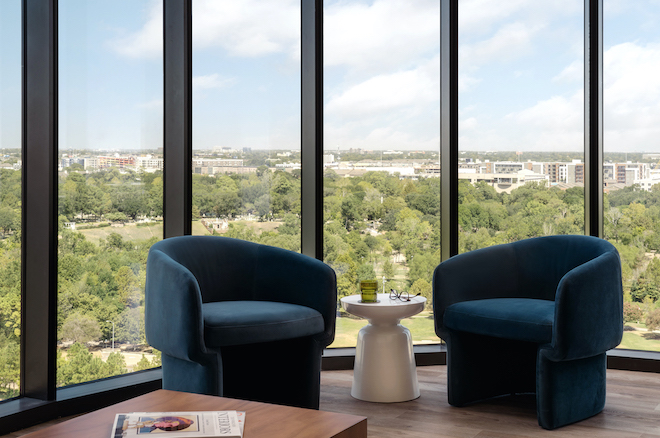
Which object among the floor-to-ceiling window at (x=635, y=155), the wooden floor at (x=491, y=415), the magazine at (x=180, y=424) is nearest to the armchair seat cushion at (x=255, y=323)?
the wooden floor at (x=491, y=415)

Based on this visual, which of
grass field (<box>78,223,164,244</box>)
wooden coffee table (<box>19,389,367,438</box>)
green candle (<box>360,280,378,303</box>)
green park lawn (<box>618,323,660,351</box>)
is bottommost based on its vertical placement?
green park lawn (<box>618,323,660,351</box>)

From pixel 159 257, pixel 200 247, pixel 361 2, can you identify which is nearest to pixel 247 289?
pixel 200 247

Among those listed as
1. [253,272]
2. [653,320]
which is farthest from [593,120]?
[253,272]

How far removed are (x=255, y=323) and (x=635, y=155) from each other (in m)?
2.64

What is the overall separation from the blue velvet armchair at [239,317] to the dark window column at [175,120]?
15.5 inches

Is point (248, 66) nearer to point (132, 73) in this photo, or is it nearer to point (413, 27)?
point (132, 73)

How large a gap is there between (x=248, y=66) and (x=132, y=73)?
0.70 metres

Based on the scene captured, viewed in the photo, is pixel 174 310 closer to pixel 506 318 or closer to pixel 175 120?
pixel 175 120

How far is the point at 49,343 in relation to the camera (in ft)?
9.07

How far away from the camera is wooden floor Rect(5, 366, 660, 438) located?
2.54 metres

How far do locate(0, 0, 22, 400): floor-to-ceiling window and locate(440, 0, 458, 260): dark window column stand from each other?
237cm

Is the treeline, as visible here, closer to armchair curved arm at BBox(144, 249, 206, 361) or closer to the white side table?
armchair curved arm at BBox(144, 249, 206, 361)

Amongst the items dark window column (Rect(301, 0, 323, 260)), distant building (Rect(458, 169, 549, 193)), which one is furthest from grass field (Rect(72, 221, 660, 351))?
distant building (Rect(458, 169, 549, 193))

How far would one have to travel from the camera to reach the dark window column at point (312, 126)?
3635mm
